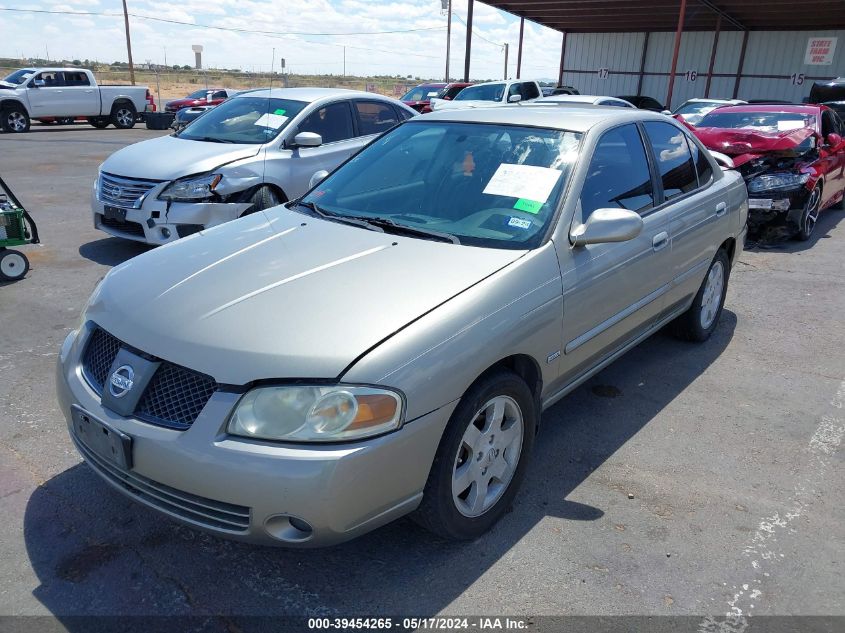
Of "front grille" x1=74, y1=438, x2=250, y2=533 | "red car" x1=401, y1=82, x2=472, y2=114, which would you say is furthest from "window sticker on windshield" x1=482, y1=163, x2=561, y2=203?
"red car" x1=401, y1=82, x2=472, y2=114

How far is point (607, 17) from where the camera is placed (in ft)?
86.1

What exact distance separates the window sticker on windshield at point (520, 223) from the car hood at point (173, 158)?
4.20m

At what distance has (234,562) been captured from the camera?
2.69 metres

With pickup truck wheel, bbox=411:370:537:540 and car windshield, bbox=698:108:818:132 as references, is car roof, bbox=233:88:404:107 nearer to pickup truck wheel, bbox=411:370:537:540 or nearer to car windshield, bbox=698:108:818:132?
car windshield, bbox=698:108:818:132

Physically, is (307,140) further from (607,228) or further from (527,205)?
(607,228)

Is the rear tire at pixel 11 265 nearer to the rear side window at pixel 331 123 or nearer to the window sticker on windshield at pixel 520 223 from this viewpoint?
the rear side window at pixel 331 123

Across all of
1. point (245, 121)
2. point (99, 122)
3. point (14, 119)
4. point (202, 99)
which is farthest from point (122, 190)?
point (202, 99)

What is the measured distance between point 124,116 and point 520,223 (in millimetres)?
22836

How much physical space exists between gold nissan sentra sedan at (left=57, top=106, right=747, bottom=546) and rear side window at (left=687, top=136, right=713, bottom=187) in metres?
0.78

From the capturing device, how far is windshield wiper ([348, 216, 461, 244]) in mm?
3123

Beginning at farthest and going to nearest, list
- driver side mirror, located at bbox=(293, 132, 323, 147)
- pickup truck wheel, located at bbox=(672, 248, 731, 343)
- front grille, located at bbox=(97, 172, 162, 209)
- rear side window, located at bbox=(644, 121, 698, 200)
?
driver side mirror, located at bbox=(293, 132, 323, 147) < front grille, located at bbox=(97, 172, 162, 209) < pickup truck wheel, located at bbox=(672, 248, 731, 343) < rear side window, located at bbox=(644, 121, 698, 200)

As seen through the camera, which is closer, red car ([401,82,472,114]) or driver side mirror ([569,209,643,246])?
driver side mirror ([569,209,643,246])

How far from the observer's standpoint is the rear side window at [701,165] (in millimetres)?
4660

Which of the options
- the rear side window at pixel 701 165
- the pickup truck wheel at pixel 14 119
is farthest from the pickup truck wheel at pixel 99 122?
the rear side window at pixel 701 165
